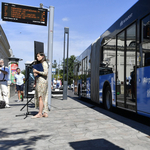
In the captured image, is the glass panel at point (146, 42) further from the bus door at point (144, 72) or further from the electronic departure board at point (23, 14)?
the electronic departure board at point (23, 14)

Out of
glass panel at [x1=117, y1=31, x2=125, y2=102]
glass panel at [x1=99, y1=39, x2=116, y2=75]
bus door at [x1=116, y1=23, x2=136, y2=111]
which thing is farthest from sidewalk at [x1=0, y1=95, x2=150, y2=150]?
glass panel at [x1=99, y1=39, x2=116, y2=75]

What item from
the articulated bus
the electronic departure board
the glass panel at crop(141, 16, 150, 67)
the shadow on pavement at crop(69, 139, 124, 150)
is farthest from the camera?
the electronic departure board

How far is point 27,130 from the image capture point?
497cm

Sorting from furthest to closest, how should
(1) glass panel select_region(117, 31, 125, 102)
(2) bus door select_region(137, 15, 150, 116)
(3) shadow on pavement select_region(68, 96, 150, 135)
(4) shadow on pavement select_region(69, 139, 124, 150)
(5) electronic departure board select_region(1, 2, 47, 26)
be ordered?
(5) electronic departure board select_region(1, 2, 47, 26) < (1) glass panel select_region(117, 31, 125, 102) < (2) bus door select_region(137, 15, 150, 116) < (3) shadow on pavement select_region(68, 96, 150, 135) < (4) shadow on pavement select_region(69, 139, 124, 150)

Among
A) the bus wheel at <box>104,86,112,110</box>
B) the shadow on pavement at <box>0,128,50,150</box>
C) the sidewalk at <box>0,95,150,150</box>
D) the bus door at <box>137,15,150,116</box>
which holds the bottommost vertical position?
the shadow on pavement at <box>0,128,50,150</box>

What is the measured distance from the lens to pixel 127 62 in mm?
6691

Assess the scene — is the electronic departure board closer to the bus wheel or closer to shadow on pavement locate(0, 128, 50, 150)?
the bus wheel

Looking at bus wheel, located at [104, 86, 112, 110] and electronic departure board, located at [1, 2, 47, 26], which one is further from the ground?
electronic departure board, located at [1, 2, 47, 26]

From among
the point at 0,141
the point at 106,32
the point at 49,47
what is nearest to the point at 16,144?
the point at 0,141

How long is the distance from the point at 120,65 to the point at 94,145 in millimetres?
4025

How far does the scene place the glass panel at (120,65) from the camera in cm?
711

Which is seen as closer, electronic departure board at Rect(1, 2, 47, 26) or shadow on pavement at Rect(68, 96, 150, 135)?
shadow on pavement at Rect(68, 96, 150, 135)

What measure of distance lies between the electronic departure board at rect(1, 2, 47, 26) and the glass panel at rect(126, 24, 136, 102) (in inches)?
158

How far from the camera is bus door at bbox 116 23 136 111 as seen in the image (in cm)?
625
